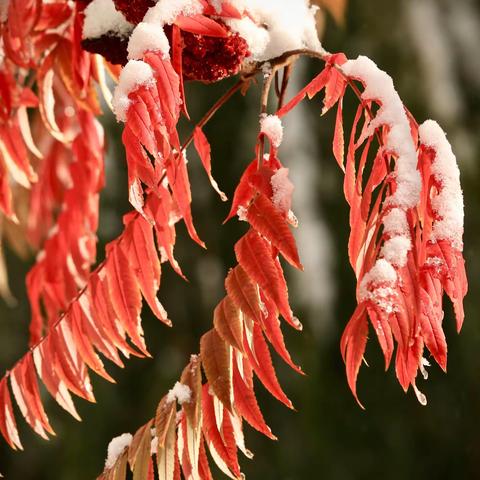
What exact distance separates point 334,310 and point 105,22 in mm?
2076

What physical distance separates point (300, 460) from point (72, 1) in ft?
6.86

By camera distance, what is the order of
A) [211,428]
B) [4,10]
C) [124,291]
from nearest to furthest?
[211,428]
[124,291]
[4,10]

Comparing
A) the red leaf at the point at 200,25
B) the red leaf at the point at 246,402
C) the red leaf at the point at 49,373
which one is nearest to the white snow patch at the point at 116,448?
the red leaf at the point at 49,373

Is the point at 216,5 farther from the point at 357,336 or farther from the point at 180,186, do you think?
the point at 357,336

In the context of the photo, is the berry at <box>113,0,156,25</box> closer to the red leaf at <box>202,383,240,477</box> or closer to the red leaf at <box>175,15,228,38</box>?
the red leaf at <box>175,15,228,38</box>

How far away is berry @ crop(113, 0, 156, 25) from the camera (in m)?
0.83

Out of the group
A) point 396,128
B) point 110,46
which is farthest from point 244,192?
point 110,46

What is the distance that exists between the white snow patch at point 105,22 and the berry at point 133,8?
0.14ft

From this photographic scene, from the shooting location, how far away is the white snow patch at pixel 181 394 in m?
0.78

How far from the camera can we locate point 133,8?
0.84 metres

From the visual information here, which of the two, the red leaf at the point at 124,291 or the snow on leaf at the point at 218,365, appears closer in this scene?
the snow on leaf at the point at 218,365

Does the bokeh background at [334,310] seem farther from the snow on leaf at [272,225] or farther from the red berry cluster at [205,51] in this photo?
the snow on leaf at [272,225]

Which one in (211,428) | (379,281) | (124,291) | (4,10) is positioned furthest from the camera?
(4,10)

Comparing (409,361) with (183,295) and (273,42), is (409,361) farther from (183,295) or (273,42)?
(183,295)
